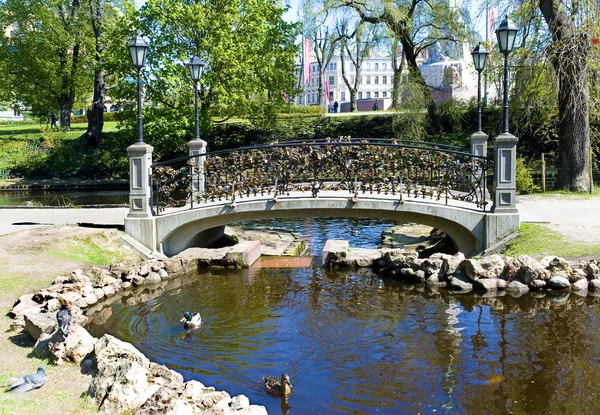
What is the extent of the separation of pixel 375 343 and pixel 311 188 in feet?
18.4

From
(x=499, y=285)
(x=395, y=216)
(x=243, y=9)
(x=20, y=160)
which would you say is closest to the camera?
(x=499, y=285)

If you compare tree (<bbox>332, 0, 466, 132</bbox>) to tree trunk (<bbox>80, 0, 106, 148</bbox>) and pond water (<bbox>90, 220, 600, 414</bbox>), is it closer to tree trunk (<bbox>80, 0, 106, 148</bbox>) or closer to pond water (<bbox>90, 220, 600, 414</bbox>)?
tree trunk (<bbox>80, 0, 106, 148</bbox>)

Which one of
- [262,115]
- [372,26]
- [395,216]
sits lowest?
[395,216]

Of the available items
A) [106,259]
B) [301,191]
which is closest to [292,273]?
[301,191]

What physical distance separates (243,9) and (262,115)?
4.70m

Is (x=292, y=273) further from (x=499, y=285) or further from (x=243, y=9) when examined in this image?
(x=243, y=9)

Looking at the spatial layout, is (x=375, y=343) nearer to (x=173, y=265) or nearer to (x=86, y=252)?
(x=173, y=265)

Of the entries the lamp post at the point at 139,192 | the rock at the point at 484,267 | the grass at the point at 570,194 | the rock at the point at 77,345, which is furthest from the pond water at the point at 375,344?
the grass at the point at 570,194

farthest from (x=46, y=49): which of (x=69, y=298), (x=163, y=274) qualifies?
(x=69, y=298)

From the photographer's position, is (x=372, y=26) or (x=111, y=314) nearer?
(x=111, y=314)

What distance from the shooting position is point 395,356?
7.62m

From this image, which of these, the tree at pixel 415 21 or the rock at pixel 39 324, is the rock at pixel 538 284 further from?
the tree at pixel 415 21

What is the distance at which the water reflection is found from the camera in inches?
254

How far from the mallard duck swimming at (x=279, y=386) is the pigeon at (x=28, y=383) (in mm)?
2261
